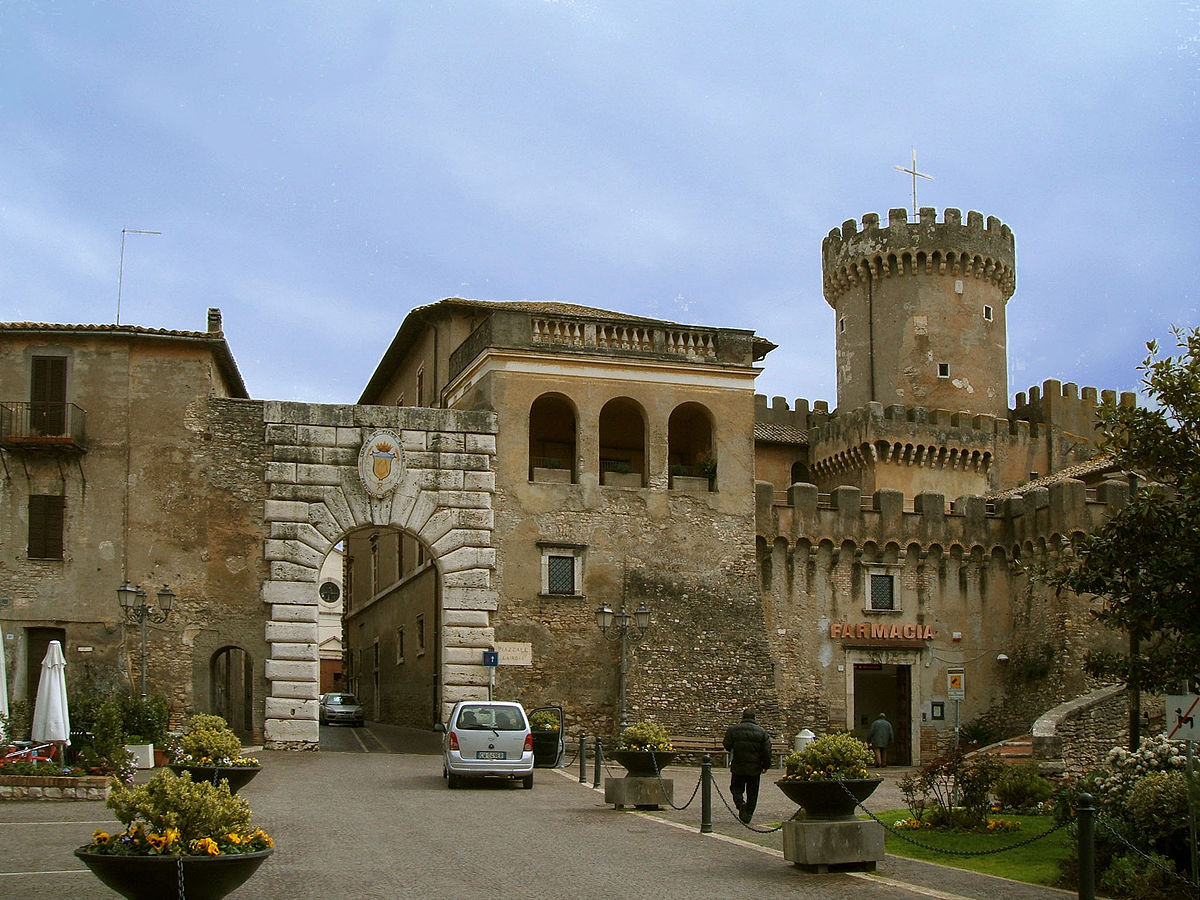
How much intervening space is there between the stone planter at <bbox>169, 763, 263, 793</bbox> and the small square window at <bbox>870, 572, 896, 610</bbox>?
22.9 metres

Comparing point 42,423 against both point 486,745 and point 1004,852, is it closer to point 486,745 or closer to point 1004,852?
point 486,745

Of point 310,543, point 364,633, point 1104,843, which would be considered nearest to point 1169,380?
point 1104,843

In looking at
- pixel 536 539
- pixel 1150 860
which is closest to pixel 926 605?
pixel 536 539

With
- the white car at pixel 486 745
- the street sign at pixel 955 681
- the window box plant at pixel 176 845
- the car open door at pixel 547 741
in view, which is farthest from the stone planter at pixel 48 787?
the street sign at pixel 955 681

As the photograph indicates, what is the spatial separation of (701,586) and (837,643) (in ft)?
17.0

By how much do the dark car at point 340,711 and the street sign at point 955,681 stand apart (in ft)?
59.8

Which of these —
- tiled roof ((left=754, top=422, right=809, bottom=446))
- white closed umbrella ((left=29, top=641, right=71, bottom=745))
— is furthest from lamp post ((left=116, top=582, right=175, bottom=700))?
tiled roof ((left=754, top=422, right=809, bottom=446))

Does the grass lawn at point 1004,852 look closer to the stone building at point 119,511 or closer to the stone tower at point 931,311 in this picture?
the stone building at point 119,511

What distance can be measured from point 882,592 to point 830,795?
23918mm

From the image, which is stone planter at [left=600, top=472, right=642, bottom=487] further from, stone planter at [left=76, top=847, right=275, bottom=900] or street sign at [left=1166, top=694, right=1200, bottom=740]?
stone planter at [left=76, top=847, right=275, bottom=900]

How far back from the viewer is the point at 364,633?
50.7 metres

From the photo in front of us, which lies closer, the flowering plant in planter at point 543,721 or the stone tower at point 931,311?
the flowering plant in planter at point 543,721

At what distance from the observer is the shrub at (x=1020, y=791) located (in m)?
21.4

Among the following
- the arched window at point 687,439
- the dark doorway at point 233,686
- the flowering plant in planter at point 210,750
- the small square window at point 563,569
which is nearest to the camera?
the flowering plant in planter at point 210,750
